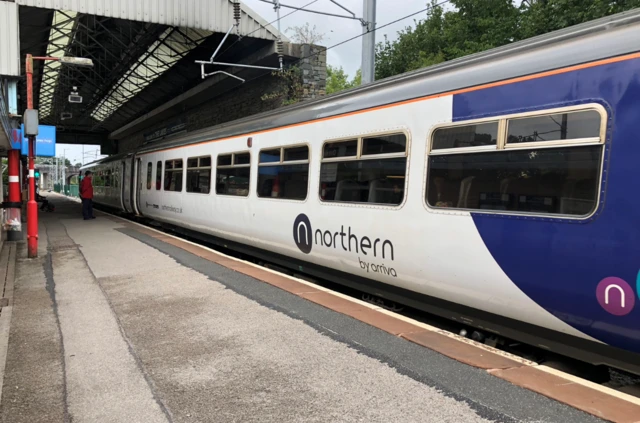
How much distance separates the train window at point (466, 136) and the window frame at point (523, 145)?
3 centimetres

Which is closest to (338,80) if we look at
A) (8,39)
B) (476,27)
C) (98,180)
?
(476,27)

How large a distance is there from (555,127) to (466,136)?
86cm

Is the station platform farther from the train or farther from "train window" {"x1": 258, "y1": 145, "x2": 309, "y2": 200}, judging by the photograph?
"train window" {"x1": 258, "y1": 145, "x2": 309, "y2": 200}

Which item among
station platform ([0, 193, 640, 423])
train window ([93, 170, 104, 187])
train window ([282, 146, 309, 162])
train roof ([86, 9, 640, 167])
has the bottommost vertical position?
station platform ([0, 193, 640, 423])

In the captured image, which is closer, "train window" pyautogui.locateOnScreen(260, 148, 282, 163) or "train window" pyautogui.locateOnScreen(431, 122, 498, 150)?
"train window" pyautogui.locateOnScreen(431, 122, 498, 150)

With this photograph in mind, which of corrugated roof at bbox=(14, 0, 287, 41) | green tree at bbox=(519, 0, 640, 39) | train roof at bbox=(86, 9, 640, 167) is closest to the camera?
train roof at bbox=(86, 9, 640, 167)

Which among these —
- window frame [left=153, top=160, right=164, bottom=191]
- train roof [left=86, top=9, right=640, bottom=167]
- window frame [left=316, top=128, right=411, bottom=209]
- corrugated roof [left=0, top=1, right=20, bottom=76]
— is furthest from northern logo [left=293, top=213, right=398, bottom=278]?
corrugated roof [left=0, top=1, right=20, bottom=76]

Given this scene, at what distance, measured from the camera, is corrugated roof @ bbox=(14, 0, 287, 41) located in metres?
13.4

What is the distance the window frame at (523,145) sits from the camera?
345 cm

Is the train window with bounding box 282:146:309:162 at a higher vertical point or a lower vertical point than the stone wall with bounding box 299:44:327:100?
lower

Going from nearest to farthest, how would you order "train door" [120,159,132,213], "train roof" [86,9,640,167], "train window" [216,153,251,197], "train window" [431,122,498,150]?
"train roof" [86,9,640,167]
"train window" [431,122,498,150]
"train window" [216,153,251,197]
"train door" [120,159,132,213]

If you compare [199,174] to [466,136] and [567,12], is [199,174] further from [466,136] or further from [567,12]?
[567,12]

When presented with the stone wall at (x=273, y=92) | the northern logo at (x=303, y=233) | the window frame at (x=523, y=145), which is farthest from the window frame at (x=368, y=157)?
the stone wall at (x=273, y=92)

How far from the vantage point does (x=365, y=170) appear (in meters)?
5.77
